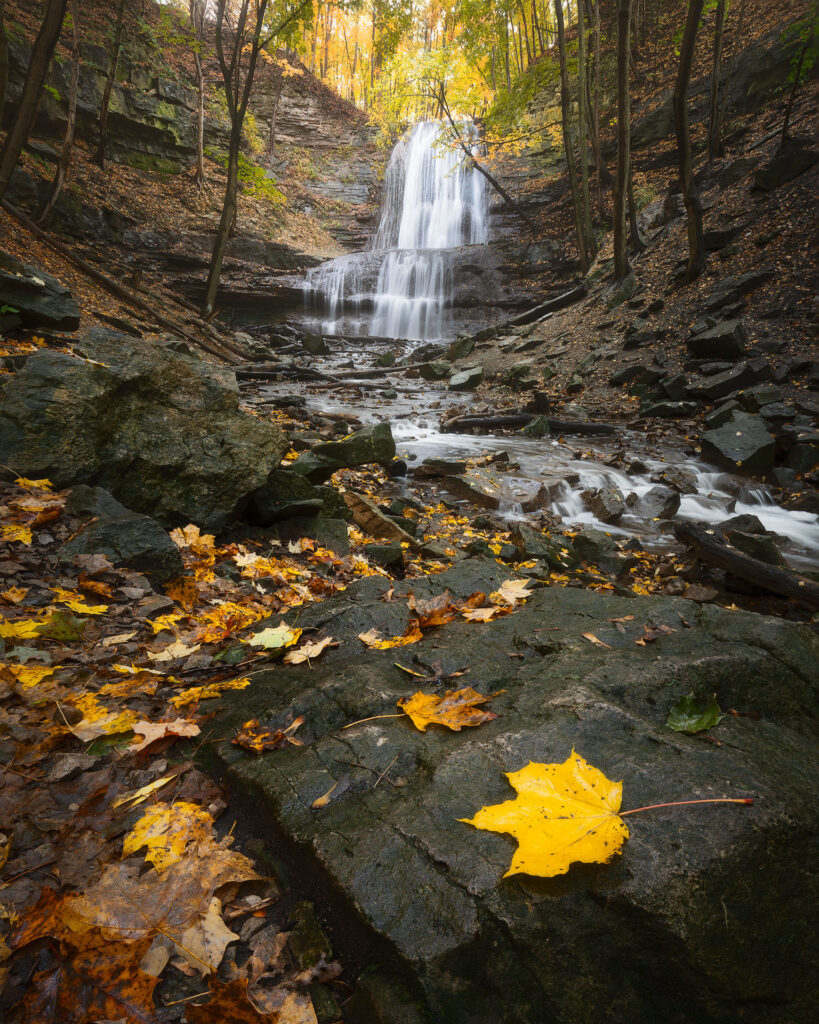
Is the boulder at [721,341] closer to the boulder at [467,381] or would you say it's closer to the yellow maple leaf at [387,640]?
the boulder at [467,381]

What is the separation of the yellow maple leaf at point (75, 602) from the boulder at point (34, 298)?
257 inches

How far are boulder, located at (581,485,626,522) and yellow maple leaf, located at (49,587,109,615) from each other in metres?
6.17

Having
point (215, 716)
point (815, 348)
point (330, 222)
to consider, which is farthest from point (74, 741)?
point (330, 222)

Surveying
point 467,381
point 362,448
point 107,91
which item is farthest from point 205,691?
point 107,91

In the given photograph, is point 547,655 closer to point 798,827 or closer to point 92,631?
point 798,827

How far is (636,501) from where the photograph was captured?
23.3 ft

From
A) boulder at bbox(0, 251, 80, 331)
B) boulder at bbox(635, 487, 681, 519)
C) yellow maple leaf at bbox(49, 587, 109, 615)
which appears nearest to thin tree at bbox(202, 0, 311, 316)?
boulder at bbox(0, 251, 80, 331)

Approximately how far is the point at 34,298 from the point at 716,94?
17937 millimetres

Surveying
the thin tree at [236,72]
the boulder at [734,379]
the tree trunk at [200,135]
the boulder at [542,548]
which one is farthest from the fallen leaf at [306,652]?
the tree trunk at [200,135]

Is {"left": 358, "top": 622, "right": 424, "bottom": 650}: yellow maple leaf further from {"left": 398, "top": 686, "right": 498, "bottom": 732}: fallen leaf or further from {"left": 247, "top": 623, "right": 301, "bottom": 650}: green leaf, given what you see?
{"left": 398, "top": 686, "right": 498, "bottom": 732}: fallen leaf

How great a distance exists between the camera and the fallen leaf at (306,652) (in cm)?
213

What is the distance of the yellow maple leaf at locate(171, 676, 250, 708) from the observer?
182 centimetres

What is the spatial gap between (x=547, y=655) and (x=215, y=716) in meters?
1.35

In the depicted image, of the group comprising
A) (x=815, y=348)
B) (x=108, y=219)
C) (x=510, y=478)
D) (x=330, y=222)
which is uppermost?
(x=330, y=222)
